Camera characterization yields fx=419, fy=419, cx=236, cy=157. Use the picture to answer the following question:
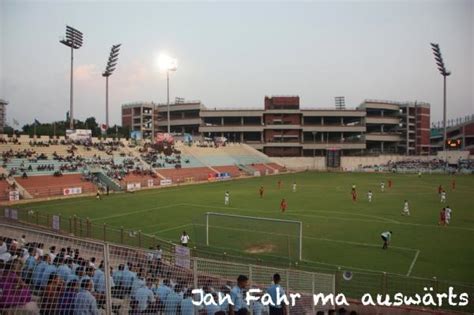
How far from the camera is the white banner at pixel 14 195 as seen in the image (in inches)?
1544

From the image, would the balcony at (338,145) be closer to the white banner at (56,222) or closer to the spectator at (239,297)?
the white banner at (56,222)

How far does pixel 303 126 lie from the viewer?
4124 inches

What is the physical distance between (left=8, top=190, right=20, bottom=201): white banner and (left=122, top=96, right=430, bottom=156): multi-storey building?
69.8 metres

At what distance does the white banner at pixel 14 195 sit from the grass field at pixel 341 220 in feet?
9.88

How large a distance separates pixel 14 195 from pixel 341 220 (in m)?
30.2

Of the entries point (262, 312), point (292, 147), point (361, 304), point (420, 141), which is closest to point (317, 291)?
point (361, 304)

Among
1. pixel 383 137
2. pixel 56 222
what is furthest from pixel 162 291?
pixel 383 137

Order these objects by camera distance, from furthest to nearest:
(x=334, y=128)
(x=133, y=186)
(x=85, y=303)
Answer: (x=334, y=128)
(x=133, y=186)
(x=85, y=303)

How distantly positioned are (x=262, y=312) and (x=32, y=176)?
44.0 m

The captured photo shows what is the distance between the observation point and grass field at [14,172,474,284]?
19.0 metres

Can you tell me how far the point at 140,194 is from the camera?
46188mm

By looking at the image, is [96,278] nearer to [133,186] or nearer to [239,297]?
[239,297]

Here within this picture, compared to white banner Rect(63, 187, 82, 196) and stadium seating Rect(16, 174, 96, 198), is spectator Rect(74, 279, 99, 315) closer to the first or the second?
stadium seating Rect(16, 174, 96, 198)

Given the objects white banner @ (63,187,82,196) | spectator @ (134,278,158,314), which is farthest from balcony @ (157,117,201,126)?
spectator @ (134,278,158,314)
